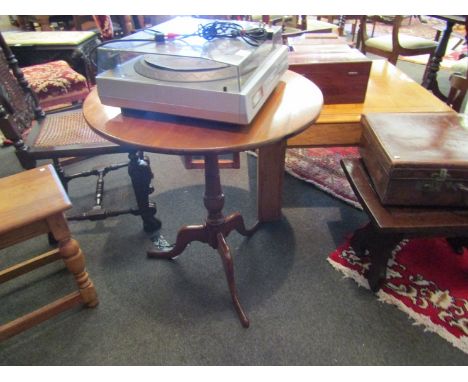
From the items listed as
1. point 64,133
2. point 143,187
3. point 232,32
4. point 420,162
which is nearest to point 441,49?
point 420,162

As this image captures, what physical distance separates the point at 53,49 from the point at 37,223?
6.61 ft

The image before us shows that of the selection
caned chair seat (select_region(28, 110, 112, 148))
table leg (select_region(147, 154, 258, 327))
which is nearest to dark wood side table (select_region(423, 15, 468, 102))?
table leg (select_region(147, 154, 258, 327))

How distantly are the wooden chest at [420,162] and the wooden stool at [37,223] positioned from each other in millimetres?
987

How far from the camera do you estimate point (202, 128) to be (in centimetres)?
71

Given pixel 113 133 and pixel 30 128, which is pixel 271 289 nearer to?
pixel 113 133

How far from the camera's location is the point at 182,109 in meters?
0.68

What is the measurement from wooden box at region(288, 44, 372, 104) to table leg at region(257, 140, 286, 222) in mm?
334

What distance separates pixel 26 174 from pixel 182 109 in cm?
66

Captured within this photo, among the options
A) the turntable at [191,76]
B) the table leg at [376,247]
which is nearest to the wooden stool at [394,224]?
the table leg at [376,247]

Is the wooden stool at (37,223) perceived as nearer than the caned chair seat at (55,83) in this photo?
Yes

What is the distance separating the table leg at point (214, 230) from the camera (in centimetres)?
103

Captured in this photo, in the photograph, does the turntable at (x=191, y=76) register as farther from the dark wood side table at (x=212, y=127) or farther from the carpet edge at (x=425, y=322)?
the carpet edge at (x=425, y=322)

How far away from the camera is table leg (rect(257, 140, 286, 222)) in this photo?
1.29m

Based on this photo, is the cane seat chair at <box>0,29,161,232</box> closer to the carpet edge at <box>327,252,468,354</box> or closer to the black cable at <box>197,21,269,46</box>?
the black cable at <box>197,21,269,46</box>
